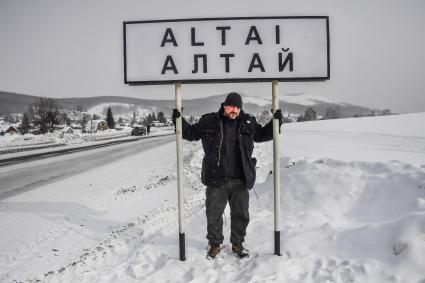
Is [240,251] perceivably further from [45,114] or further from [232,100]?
[45,114]

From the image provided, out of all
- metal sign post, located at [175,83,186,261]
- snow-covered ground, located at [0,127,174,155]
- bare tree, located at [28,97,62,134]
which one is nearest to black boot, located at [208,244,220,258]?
metal sign post, located at [175,83,186,261]

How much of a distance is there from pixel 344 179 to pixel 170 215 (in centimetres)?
305

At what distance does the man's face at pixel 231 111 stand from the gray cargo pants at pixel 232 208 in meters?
0.74

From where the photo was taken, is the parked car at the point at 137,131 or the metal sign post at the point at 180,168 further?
the parked car at the point at 137,131

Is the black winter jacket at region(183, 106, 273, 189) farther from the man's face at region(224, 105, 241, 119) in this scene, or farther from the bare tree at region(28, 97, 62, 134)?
the bare tree at region(28, 97, 62, 134)

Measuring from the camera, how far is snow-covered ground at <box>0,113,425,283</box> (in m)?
3.66

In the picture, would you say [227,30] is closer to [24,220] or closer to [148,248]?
[148,248]

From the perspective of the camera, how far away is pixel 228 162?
415 cm

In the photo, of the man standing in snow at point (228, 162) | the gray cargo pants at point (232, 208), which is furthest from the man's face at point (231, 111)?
the gray cargo pants at point (232, 208)

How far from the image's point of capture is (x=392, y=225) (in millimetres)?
4094

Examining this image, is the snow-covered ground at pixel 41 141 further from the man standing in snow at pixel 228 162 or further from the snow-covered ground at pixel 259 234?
the man standing in snow at pixel 228 162

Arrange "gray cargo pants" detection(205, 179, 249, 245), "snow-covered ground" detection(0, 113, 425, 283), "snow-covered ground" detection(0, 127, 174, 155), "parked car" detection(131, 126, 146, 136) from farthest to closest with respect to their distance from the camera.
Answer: "parked car" detection(131, 126, 146, 136)
"snow-covered ground" detection(0, 127, 174, 155)
"gray cargo pants" detection(205, 179, 249, 245)
"snow-covered ground" detection(0, 113, 425, 283)

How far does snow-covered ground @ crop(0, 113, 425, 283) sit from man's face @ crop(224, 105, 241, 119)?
1595 mm

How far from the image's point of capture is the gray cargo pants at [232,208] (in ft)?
13.7
